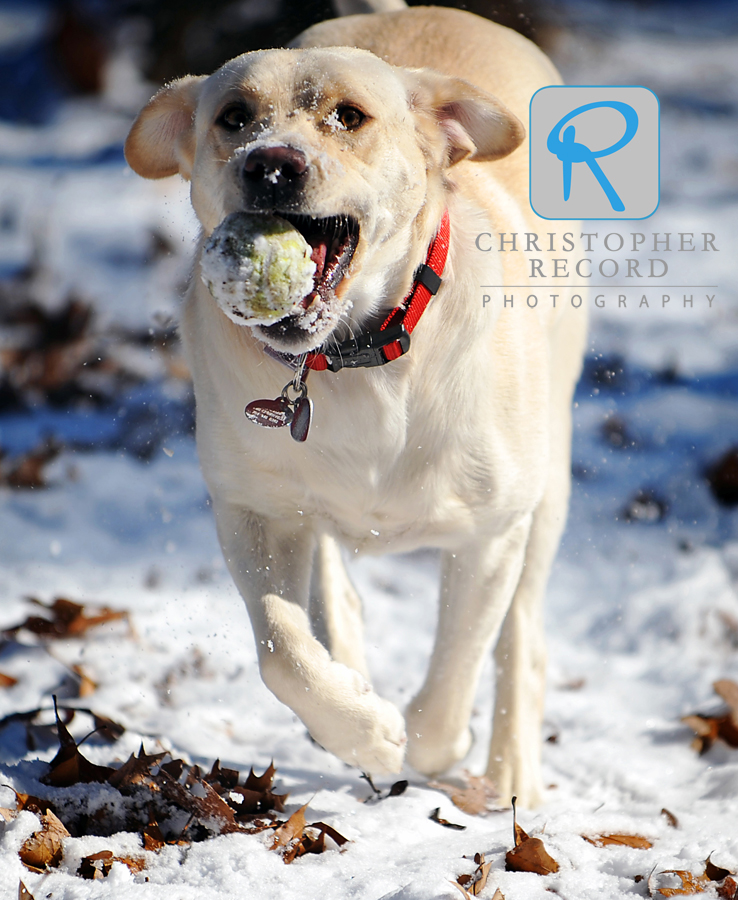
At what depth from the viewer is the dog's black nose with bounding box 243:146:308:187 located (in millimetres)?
1825

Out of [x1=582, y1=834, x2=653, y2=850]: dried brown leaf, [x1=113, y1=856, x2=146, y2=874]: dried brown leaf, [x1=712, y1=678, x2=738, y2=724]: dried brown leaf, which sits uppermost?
[x1=582, y1=834, x2=653, y2=850]: dried brown leaf

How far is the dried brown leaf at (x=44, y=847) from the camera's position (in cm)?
207

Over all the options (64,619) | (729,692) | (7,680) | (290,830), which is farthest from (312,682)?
(729,692)

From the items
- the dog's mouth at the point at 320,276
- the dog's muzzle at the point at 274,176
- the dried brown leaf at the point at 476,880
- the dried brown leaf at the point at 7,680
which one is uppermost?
the dog's muzzle at the point at 274,176

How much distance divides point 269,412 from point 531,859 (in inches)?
45.4

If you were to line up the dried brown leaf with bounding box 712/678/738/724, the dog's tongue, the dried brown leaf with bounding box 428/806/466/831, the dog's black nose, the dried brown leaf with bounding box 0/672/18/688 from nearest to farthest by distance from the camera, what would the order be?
1. the dog's black nose
2. the dog's tongue
3. the dried brown leaf with bounding box 428/806/466/831
4. the dried brown leaf with bounding box 0/672/18/688
5. the dried brown leaf with bounding box 712/678/738/724

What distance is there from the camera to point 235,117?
6.83 feet

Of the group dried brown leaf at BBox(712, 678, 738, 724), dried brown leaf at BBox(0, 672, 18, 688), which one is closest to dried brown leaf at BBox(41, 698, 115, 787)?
dried brown leaf at BBox(0, 672, 18, 688)

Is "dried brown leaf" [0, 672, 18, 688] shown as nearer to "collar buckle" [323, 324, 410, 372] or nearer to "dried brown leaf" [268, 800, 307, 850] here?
"dried brown leaf" [268, 800, 307, 850]

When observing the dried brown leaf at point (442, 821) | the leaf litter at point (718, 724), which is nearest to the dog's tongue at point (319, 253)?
the dried brown leaf at point (442, 821)

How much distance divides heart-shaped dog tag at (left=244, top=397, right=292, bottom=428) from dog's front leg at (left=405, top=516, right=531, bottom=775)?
790mm

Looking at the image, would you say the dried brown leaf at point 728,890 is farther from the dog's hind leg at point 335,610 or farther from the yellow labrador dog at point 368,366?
the dog's hind leg at point 335,610

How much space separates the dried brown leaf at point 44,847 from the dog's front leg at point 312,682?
0.57 m

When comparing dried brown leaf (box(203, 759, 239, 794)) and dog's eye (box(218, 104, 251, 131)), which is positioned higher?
dog's eye (box(218, 104, 251, 131))
